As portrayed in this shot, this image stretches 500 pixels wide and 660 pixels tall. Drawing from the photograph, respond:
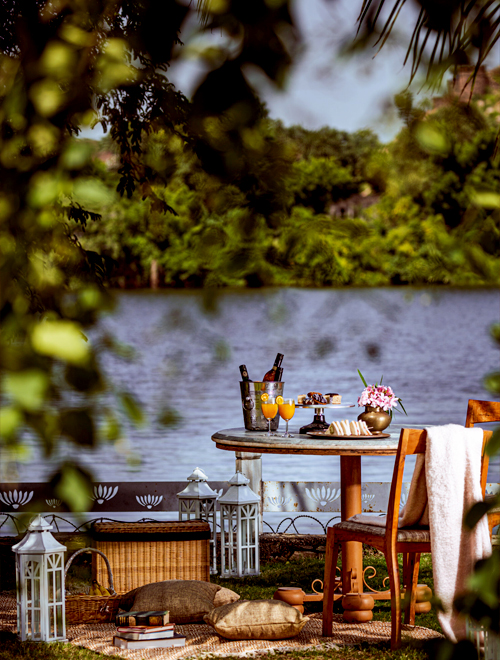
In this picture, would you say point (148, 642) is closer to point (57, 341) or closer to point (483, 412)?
point (483, 412)

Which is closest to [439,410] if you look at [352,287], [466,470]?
[466,470]

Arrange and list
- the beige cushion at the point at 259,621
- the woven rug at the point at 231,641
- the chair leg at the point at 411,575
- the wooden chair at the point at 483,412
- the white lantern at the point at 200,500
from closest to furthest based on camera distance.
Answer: the woven rug at the point at 231,641 → the beige cushion at the point at 259,621 → the chair leg at the point at 411,575 → the wooden chair at the point at 483,412 → the white lantern at the point at 200,500

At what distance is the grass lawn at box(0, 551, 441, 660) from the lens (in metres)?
3.36

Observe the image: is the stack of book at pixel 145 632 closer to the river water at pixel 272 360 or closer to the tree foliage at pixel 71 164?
the river water at pixel 272 360

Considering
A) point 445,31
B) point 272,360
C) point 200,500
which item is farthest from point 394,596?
point 272,360

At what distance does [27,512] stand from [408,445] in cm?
250

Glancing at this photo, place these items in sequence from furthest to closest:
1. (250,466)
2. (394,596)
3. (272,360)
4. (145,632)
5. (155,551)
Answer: (272,360) < (250,466) < (155,551) < (145,632) < (394,596)

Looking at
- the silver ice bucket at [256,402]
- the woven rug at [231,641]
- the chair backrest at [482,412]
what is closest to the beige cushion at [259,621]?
the woven rug at [231,641]

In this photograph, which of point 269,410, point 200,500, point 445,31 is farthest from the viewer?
point 200,500

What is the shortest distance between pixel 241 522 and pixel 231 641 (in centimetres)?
116

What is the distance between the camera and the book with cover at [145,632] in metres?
3.48

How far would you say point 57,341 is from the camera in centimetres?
72

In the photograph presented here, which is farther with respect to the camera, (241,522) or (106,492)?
(106,492)

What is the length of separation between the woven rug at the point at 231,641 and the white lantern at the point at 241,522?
774mm
